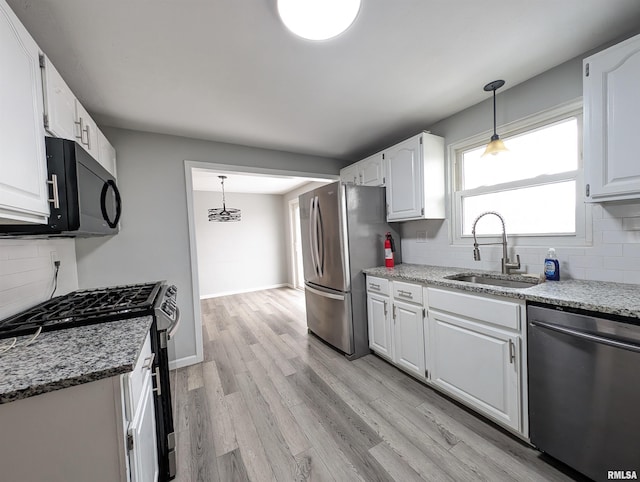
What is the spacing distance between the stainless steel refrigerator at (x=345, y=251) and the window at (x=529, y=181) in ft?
2.59

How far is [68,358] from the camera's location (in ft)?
2.92

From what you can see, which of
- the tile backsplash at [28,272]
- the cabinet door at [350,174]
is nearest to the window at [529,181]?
the cabinet door at [350,174]

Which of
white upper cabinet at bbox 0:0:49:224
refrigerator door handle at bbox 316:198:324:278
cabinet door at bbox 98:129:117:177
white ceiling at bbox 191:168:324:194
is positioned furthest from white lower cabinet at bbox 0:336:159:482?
white ceiling at bbox 191:168:324:194

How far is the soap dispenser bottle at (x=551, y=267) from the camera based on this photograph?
1.70 m

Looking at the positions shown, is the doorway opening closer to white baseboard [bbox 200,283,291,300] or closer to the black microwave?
white baseboard [bbox 200,283,291,300]

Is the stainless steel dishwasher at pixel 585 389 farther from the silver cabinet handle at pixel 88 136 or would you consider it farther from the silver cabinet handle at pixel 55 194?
the silver cabinet handle at pixel 88 136

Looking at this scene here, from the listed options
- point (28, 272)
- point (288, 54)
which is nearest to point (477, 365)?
point (288, 54)

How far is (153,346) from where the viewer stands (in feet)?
4.27

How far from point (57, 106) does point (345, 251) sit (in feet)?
7.10

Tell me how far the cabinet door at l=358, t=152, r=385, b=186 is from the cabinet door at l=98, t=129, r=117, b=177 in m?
2.47

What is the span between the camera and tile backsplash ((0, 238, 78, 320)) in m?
1.30

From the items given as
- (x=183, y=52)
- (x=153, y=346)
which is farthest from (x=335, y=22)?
(x=153, y=346)

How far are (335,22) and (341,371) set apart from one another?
253cm

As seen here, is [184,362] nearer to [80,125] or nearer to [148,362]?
[148,362]
